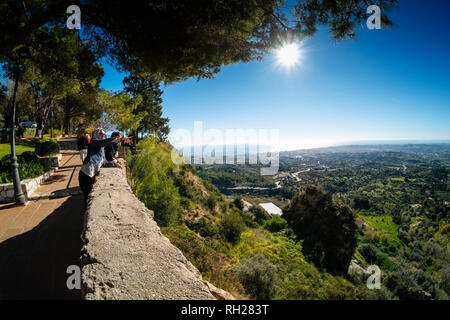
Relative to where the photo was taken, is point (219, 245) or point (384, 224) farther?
point (384, 224)

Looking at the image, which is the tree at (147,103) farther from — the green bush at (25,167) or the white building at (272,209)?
the white building at (272,209)

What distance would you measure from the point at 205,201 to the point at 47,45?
24624 mm

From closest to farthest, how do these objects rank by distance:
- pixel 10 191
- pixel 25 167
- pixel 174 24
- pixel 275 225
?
→ pixel 174 24 → pixel 10 191 → pixel 25 167 → pixel 275 225

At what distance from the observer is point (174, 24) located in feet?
11.8

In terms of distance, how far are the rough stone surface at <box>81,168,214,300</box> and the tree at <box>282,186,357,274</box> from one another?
28.2 meters

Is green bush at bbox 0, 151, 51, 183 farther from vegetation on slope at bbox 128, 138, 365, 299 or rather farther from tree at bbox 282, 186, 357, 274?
tree at bbox 282, 186, 357, 274

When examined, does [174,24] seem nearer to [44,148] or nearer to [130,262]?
[130,262]

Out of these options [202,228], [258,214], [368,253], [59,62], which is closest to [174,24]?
[59,62]

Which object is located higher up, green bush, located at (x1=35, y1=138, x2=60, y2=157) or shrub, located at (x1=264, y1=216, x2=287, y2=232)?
green bush, located at (x1=35, y1=138, x2=60, y2=157)

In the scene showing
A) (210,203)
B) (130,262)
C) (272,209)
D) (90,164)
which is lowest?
(272,209)

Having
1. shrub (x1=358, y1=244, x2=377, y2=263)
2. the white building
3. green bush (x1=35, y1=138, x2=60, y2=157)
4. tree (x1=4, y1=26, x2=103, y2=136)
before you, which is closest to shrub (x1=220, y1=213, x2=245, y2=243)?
green bush (x1=35, y1=138, x2=60, y2=157)

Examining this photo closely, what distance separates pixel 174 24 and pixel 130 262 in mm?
4264

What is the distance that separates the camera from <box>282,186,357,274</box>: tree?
2311 cm

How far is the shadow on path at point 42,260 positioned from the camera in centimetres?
217
